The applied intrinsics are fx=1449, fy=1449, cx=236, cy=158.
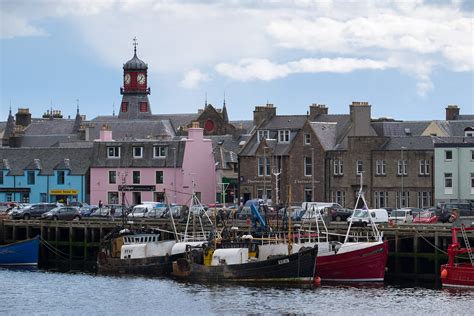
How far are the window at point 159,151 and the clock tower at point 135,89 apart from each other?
56.8 metres

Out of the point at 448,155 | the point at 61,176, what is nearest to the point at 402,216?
the point at 448,155

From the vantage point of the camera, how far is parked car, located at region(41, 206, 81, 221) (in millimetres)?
107188

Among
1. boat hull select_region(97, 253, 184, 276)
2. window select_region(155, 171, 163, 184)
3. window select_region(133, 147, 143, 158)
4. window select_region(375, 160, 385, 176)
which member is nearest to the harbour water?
boat hull select_region(97, 253, 184, 276)

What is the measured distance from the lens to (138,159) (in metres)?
129

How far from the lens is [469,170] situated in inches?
4444

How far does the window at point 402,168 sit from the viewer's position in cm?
11631

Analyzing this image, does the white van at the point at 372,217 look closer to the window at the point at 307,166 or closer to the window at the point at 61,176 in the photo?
the window at the point at 307,166

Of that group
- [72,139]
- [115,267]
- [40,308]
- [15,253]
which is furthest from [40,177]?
[40,308]

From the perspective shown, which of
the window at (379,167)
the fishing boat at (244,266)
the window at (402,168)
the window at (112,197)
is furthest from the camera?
the window at (112,197)

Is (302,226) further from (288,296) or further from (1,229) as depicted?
(1,229)

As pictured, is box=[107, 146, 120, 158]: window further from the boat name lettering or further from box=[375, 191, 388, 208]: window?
the boat name lettering

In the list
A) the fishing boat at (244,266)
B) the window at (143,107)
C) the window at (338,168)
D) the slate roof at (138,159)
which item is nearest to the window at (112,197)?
the slate roof at (138,159)

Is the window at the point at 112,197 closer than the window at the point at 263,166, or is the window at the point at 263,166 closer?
the window at the point at 263,166

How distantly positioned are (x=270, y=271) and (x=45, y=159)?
5907 centimetres
